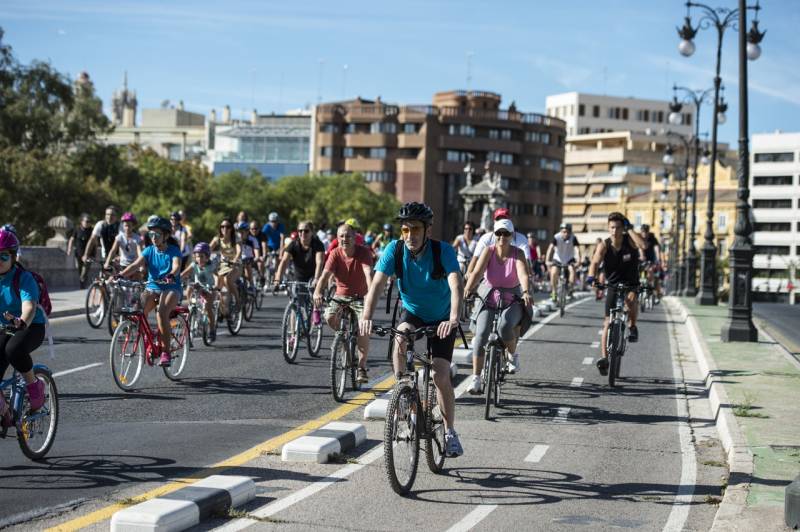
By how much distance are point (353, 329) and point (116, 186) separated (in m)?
60.0

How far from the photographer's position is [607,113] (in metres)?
192

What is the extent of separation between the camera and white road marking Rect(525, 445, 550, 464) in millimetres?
9539

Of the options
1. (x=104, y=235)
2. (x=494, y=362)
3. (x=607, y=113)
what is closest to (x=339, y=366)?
(x=494, y=362)

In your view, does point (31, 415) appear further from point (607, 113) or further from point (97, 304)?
point (607, 113)

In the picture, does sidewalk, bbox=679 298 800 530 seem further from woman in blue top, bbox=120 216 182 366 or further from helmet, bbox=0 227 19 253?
woman in blue top, bbox=120 216 182 366

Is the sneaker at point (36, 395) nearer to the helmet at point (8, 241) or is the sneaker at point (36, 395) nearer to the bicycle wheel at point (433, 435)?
the helmet at point (8, 241)

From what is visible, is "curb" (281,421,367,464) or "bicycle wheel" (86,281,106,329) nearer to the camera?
"curb" (281,421,367,464)

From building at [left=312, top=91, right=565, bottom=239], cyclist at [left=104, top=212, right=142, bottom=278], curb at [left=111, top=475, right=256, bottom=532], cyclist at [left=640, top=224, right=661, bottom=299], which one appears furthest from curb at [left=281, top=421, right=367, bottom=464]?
building at [left=312, top=91, right=565, bottom=239]

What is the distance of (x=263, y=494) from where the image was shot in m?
7.93

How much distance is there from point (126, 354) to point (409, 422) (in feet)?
19.1

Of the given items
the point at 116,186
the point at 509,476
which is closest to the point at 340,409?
the point at 509,476

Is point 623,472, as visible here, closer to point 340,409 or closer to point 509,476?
point 509,476

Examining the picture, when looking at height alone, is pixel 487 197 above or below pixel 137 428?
above

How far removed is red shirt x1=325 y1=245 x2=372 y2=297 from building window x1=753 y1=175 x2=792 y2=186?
13862cm
